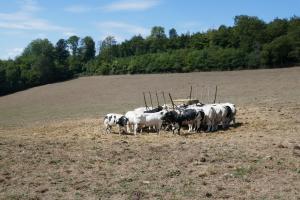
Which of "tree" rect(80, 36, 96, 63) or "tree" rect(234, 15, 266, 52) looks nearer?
"tree" rect(234, 15, 266, 52)

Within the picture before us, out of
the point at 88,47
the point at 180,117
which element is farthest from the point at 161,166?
the point at 88,47

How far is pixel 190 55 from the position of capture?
9869 centimetres

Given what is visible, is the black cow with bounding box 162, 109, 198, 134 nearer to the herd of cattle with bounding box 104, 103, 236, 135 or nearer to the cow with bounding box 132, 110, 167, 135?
the herd of cattle with bounding box 104, 103, 236, 135

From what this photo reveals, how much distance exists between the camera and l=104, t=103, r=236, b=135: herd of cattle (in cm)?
2570

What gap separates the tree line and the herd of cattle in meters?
58.0

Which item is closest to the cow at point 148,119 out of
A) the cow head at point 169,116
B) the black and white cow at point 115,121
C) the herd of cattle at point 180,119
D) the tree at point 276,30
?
the herd of cattle at point 180,119

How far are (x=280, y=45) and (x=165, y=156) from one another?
229 ft

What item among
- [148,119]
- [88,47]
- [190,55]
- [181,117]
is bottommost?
[148,119]

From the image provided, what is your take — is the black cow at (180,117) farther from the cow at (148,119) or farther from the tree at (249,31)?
the tree at (249,31)

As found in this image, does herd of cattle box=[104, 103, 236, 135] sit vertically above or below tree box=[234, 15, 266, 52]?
below

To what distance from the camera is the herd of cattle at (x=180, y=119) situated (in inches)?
1012

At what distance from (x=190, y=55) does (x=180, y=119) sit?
7417cm

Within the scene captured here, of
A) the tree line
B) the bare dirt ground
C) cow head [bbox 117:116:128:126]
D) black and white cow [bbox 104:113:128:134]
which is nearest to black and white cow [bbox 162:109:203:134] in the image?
the bare dirt ground

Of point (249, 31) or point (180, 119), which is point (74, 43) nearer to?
point (249, 31)
